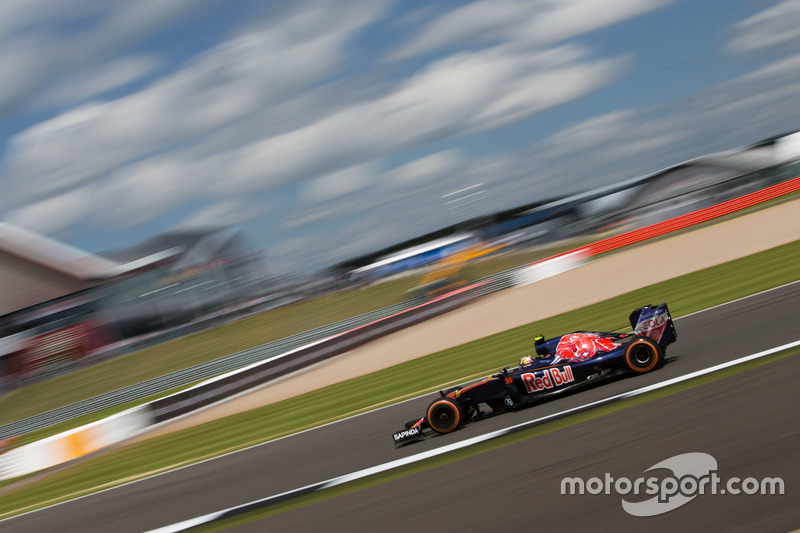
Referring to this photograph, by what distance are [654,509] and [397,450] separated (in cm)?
341

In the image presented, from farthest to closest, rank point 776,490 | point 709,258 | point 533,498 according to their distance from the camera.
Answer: point 709,258 → point 533,498 → point 776,490

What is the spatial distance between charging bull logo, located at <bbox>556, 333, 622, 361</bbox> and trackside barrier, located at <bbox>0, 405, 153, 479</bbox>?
10.9 meters

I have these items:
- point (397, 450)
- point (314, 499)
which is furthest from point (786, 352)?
point (314, 499)

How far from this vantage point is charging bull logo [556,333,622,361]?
7.11 meters

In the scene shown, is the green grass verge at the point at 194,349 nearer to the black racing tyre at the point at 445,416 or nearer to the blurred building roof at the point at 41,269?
the blurred building roof at the point at 41,269

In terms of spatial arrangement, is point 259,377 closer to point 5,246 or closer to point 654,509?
point 654,509

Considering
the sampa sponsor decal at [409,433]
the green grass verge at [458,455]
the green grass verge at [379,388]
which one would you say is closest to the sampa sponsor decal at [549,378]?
the green grass verge at [458,455]

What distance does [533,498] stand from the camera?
192 inches

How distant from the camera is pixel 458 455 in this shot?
21.0 feet

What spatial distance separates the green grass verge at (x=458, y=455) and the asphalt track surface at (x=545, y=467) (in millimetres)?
157

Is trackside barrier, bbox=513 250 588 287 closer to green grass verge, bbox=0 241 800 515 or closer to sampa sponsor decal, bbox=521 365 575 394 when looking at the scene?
green grass verge, bbox=0 241 800 515

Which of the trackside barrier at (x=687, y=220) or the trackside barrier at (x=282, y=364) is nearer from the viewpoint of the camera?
the trackside barrier at (x=282, y=364)

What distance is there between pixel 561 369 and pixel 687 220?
25.0 meters

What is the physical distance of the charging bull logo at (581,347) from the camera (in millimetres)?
7105
